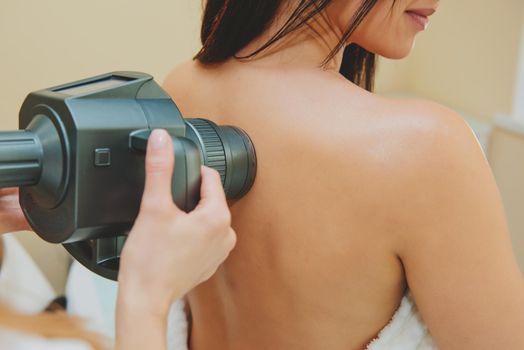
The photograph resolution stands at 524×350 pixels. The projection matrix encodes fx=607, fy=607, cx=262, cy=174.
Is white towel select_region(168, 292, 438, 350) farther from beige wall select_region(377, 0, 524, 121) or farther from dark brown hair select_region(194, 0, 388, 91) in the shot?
beige wall select_region(377, 0, 524, 121)

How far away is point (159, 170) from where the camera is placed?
0.47 meters

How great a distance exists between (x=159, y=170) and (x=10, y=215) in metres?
0.30

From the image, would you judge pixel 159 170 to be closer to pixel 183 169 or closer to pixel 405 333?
pixel 183 169

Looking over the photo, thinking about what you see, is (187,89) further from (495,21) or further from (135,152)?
(495,21)

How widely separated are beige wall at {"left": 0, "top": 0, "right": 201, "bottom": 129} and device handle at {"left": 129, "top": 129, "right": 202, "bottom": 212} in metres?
1.16

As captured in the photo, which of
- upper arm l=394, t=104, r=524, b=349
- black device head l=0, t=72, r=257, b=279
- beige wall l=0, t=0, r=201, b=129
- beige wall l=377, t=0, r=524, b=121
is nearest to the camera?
black device head l=0, t=72, r=257, b=279

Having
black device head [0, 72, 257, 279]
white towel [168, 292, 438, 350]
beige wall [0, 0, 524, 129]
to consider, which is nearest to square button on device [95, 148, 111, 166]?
black device head [0, 72, 257, 279]

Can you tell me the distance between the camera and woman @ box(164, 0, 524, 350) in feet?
1.93

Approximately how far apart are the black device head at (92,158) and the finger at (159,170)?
0.01 metres

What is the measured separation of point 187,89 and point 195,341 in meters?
0.36

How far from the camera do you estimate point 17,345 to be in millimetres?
609

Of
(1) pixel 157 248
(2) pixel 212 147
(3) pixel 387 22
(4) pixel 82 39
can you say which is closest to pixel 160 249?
(1) pixel 157 248

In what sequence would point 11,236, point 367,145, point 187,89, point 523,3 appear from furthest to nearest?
1. point 523,3
2. point 11,236
3. point 187,89
4. point 367,145

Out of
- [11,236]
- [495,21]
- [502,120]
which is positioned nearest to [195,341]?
[11,236]
